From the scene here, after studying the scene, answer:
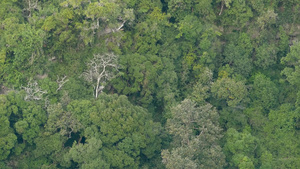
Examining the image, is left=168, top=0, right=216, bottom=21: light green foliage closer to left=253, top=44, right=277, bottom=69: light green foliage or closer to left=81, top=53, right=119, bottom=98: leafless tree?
left=253, top=44, right=277, bottom=69: light green foliage

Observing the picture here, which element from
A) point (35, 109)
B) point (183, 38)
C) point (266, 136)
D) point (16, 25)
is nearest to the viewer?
point (35, 109)

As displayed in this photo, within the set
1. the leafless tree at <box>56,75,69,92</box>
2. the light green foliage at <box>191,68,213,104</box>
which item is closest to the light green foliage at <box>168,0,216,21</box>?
the light green foliage at <box>191,68,213,104</box>

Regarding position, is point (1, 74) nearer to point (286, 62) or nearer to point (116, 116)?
point (116, 116)

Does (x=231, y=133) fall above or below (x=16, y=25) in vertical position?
below

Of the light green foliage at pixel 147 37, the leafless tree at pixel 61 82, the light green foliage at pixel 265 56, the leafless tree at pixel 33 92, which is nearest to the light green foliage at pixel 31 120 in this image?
the leafless tree at pixel 33 92

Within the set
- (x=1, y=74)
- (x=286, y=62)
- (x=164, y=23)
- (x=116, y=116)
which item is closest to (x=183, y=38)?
(x=164, y=23)

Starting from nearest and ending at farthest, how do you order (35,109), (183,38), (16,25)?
(35,109) → (16,25) → (183,38)

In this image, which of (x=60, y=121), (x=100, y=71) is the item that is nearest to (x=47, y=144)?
(x=60, y=121)

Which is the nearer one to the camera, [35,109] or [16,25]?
[35,109]
